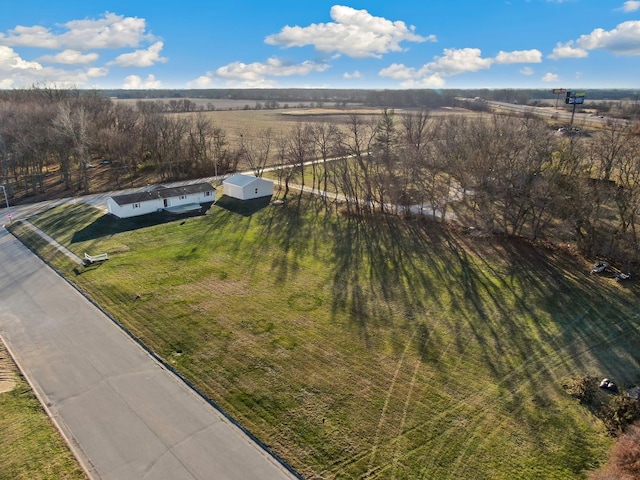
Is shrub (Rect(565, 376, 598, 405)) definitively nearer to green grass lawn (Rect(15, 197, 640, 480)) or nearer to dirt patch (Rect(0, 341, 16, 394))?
green grass lawn (Rect(15, 197, 640, 480))

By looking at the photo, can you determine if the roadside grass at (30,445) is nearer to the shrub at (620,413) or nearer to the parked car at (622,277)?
the shrub at (620,413)

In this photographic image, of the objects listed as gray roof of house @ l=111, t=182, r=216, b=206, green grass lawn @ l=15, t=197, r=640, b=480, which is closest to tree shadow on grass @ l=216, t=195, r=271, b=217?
gray roof of house @ l=111, t=182, r=216, b=206

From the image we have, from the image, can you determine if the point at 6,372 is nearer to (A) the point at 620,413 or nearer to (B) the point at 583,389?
(B) the point at 583,389

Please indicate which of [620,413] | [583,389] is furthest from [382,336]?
[620,413]

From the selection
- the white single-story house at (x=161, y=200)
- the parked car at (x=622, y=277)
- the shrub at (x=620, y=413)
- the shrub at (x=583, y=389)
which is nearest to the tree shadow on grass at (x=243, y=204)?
the white single-story house at (x=161, y=200)

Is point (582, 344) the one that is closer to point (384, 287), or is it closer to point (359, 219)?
point (384, 287)

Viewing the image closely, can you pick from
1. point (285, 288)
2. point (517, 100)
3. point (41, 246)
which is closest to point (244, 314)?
point (285, 288)
